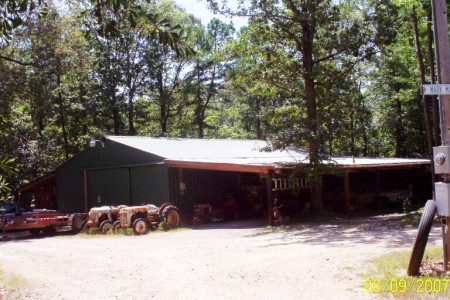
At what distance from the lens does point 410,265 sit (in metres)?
7.05

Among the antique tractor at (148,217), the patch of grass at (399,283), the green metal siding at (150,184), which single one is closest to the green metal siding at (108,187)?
the green metal siding at (150,184)

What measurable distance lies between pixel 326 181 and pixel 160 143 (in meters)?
8.50

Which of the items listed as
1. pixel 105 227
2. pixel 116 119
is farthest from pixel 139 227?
pixel 116 119

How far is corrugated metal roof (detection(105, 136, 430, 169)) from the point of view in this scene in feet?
61.8

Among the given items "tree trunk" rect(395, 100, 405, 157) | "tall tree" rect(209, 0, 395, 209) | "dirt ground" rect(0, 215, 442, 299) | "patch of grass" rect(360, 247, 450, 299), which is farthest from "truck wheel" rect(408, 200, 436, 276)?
"tree trunk" rect(395, 100, 405, 157)

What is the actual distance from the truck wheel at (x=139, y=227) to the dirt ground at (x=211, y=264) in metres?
0.91

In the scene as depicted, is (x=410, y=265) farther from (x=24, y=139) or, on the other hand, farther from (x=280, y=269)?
(x=24, y=139)

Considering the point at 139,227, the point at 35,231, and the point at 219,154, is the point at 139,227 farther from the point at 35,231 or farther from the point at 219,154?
the point at 219,154

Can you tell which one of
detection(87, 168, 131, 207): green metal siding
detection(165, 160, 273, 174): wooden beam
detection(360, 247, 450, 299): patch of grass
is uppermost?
detection(165, 160, 273, 174): wooden beam

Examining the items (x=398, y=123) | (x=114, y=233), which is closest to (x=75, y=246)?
(x=114, y=233)

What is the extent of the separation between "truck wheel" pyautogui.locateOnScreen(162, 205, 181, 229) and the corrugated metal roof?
1896mm

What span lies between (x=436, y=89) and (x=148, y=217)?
12.6 meters

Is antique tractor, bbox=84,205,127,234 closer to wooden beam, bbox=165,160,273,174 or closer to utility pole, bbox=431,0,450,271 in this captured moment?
wooden beam, bbox=165,160,273,174

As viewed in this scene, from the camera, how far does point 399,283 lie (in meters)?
6.63
